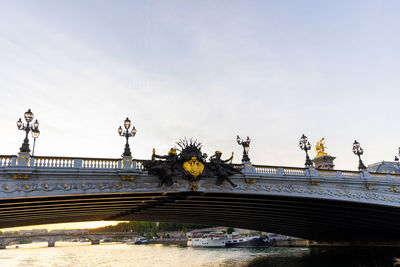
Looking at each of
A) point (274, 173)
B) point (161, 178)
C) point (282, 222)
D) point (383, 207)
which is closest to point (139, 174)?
point (161, 178)

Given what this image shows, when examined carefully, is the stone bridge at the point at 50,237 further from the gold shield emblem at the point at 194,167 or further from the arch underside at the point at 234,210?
the gold shield emblem at the point at 194,167

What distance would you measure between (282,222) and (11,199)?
38975 mm

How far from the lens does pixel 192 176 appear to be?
26.0 metres

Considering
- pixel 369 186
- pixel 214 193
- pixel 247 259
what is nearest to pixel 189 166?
pixel 214 193

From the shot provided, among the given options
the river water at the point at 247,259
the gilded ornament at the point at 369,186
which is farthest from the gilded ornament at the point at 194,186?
the gilded ornament at the point at 369,186

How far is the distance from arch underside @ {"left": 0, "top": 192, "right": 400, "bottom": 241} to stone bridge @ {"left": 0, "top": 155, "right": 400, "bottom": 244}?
0.10m

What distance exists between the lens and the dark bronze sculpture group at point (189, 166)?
2486cm

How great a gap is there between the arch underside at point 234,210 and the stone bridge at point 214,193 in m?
0.10

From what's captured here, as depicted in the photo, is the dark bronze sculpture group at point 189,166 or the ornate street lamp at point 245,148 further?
the ornate street lamp at point 245,148

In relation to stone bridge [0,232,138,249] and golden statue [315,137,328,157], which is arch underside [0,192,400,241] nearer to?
golden statue [315,137,328,157]

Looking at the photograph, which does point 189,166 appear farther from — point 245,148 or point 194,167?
point 245,148

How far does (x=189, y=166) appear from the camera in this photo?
26172 millimetres

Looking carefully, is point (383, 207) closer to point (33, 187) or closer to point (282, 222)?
point (282, 222)

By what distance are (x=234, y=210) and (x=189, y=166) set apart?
15952mm
